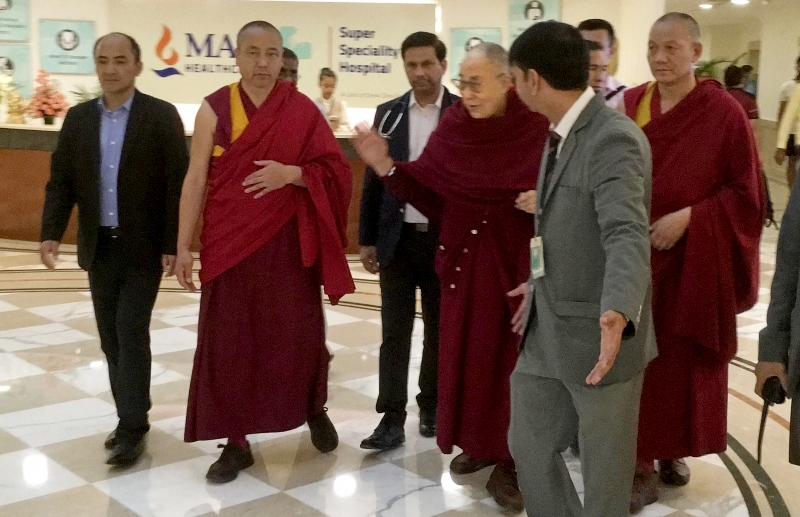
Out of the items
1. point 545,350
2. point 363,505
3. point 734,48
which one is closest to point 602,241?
point 545,350

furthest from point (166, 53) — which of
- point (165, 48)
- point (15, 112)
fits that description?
point (15, 112)

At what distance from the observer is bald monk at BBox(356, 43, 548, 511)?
2686 millimetres

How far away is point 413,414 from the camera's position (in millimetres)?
3711

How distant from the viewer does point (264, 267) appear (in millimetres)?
3020

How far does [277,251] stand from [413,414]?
3.44ft

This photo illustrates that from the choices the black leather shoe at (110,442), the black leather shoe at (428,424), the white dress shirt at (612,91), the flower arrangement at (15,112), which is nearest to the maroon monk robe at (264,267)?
the black leather shoe at (110,442)

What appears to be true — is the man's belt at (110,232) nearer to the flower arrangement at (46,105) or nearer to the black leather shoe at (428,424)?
the black leather shoe at (428,424)

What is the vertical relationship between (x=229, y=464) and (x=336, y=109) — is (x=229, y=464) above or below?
below

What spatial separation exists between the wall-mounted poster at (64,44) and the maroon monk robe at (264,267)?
340 inches

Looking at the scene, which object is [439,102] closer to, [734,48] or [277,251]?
[277,251]

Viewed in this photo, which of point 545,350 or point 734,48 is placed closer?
point 545,350

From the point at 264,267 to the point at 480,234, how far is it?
2.41 ft

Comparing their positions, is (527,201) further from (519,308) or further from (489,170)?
(519,308)

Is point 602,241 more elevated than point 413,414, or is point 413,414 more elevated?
point 602,241
